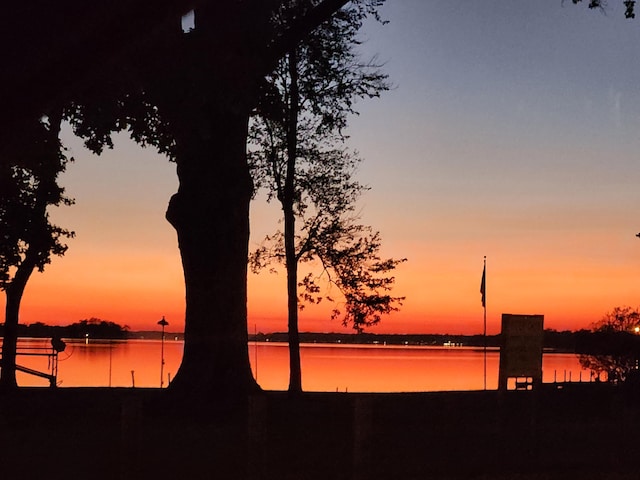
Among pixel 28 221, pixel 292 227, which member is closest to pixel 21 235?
pixel 28 221

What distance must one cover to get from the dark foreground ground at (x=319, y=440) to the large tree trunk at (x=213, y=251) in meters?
0.75

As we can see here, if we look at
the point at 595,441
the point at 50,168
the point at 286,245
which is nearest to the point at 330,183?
the point at 286,245

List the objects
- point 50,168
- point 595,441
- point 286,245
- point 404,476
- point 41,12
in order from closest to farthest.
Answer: point 41,12 → point 404,476 → point 595,441 → point 50,168 → point 286,245

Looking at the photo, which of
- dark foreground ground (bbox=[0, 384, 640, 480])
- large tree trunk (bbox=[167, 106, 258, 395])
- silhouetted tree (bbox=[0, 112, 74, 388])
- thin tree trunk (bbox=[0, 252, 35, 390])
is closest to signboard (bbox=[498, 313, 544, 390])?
dark foreground ground (bbox=[0, 384, 640, 480])

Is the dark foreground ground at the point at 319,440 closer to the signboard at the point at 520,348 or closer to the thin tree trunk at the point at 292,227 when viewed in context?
the signboard at the point at 520,348

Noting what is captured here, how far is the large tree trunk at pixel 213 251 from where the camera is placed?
66.9ft

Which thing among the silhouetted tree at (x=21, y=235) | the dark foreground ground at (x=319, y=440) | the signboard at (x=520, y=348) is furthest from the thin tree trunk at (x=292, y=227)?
the signboard at (x=520, y=348)

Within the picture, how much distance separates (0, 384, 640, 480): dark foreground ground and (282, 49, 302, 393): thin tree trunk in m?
12.4

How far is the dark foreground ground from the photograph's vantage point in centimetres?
1205

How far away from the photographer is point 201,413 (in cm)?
1950

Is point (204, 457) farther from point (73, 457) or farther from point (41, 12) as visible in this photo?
point (41, 12)

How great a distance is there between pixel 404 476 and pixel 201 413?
25.6 ft

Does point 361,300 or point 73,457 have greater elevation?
point 361,300

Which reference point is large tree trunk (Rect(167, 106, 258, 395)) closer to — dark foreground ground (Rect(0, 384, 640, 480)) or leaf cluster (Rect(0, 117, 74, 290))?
dark foreground ground (Rect(0, 384, 640, 480))
